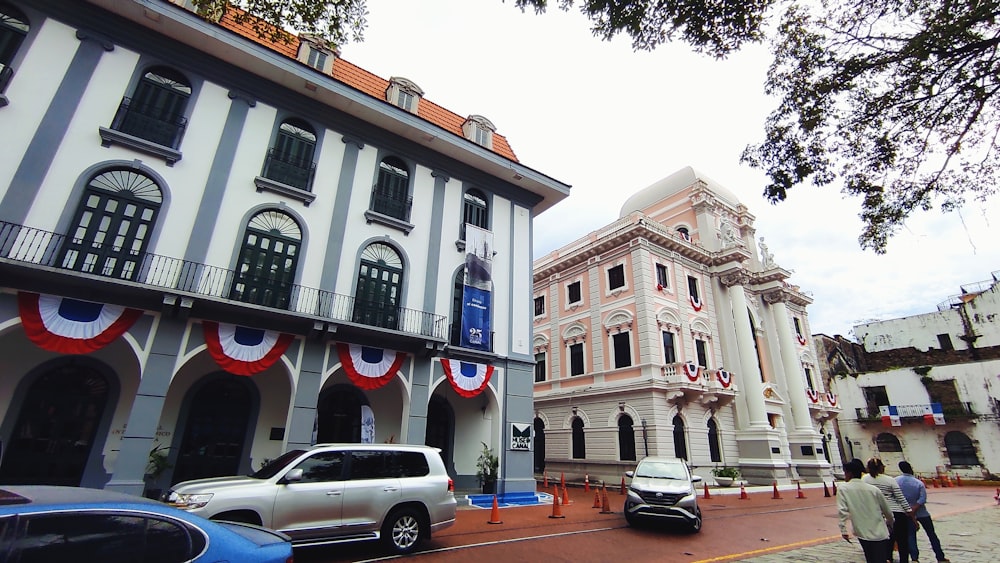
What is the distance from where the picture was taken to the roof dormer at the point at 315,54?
48.7 feet

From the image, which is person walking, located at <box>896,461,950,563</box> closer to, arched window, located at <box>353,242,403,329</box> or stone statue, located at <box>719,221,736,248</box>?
arched window, located at <box>353,242,403,329</box>

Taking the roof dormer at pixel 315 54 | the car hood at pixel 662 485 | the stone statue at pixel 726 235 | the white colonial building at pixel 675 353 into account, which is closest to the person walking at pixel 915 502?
the car hood at pixel 662 485

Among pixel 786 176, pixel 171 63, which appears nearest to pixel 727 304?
pixel 786 176

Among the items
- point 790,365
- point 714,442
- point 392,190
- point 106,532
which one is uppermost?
point 392,190

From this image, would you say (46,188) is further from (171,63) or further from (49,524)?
(49,524)

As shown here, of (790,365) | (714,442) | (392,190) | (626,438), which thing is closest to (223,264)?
(392,190)

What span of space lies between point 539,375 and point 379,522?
20595mm

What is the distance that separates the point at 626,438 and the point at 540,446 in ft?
20.2

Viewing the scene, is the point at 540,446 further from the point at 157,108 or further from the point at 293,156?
the point at 157,108

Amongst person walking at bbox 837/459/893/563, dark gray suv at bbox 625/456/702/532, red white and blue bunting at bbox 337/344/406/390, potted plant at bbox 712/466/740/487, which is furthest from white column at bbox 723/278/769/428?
red white and blue bunting at bbox 337/344/406/390

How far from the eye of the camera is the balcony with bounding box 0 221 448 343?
31.0ft

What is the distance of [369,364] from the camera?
42.1ft

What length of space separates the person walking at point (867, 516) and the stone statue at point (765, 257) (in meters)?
27.9

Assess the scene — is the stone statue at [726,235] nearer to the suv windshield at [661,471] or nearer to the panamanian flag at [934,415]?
the suv windshield at [661,471]
